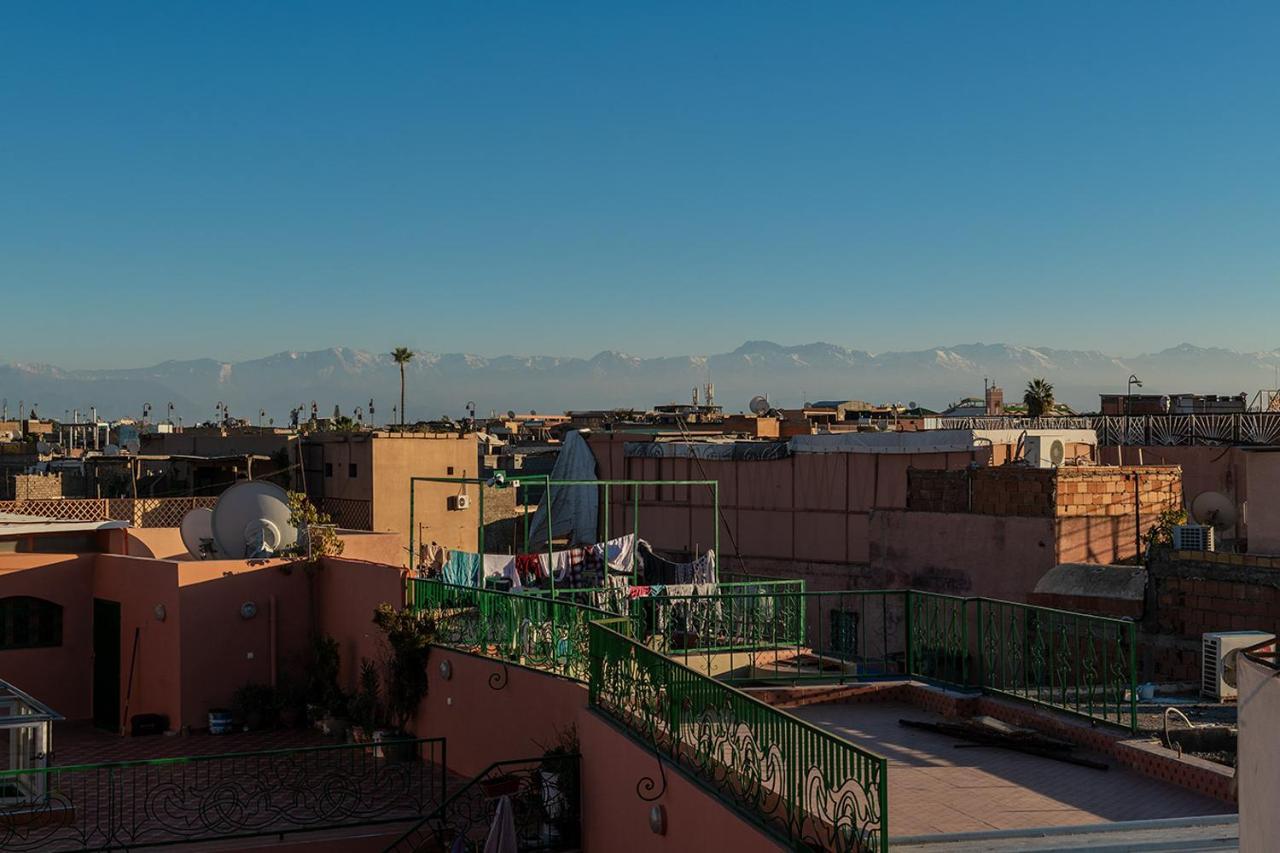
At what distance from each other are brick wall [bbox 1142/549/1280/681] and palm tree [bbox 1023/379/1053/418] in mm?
33869

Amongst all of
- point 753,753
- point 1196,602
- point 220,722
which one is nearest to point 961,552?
Answer: point 1196,602

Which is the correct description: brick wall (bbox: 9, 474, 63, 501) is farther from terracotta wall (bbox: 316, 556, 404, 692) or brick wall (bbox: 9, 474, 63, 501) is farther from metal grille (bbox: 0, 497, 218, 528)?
terracotta wall (bbox: 316, 556, 404, 692)

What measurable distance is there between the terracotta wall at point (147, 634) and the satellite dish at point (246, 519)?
989 millimetres

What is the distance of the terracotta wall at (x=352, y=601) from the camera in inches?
616

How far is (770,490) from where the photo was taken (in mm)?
25703

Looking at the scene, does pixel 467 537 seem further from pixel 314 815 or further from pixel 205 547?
pixel 314 815

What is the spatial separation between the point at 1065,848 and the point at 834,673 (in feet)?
17.9

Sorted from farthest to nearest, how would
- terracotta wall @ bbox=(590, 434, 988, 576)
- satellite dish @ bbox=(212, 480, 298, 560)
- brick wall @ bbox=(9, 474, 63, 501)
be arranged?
brick wall @ bbox=(9, 474, 63, 501) < terracotta wall @ bbox=(590, 434, 988, 576) < satellite dish @ bbox=(212, 480, 298, 560)

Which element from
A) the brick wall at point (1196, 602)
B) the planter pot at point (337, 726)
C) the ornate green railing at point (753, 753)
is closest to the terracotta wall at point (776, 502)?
the brick wall at point (1196, 602)

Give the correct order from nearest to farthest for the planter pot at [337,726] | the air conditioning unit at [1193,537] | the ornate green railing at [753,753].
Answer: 1. the ornate green railing at [753,753]
2. the air conditioning unit at [1193,537]
3. the planter pot at [337,726]

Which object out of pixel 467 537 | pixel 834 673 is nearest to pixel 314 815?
pixel 834 673

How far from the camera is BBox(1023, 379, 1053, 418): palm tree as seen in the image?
1943 inches

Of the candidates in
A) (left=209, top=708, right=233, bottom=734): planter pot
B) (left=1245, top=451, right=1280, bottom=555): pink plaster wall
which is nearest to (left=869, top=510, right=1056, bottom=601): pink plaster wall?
(left=1245, top=451, right=1280, bottom=555): pink plaster wall

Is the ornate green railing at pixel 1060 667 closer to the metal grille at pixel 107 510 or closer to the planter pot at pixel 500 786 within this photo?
the planter pot at pixel 500 786
